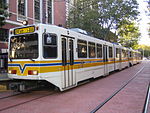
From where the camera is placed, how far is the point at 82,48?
989 cm

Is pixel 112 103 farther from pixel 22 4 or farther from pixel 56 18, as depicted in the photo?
pixel 56 18

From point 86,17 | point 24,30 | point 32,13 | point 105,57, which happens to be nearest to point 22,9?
point 32,13

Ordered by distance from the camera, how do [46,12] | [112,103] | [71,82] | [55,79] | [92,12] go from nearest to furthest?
[112,103], [55,79], [71,82], [92,12], [46,12]

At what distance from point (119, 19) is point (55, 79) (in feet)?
59.9

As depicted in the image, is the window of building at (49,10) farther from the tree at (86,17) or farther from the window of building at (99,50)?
the window of building at (99,50)

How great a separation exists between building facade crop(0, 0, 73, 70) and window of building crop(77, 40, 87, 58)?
6828 mm

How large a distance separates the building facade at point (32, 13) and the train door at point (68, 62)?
6.92 m

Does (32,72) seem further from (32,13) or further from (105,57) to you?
(32,13)

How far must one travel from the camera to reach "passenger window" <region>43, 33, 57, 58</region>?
715cm

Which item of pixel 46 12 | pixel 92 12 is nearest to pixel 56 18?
pixel 46 12

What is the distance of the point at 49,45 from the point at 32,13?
50.3 ft

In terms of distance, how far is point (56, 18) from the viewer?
86.3ft

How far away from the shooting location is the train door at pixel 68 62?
26.4 feet

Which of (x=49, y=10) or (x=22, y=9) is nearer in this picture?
(x=22, y=9)
